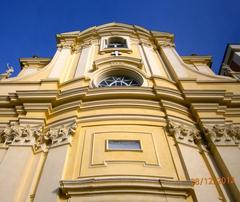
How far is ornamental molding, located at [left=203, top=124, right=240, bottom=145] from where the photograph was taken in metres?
11.1

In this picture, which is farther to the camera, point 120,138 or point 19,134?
point 19,134

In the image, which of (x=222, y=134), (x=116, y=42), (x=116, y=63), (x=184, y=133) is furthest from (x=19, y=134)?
(x=116, y=42)

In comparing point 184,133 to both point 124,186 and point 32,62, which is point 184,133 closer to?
point 124,186

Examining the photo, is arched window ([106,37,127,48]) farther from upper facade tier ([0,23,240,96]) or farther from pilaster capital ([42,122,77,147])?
pilaster capital ([42,122,77,147])

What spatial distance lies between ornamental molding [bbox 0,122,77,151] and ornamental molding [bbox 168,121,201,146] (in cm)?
362

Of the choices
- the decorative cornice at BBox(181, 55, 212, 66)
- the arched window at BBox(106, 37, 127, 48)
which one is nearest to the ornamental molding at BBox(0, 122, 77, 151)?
the arched window at BBox(106, 37, 127, 48)

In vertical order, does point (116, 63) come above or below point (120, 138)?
above

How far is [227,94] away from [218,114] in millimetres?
1314

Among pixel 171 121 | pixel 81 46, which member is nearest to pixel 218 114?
pixel 171 121

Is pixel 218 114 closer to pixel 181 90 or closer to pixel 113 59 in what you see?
pixel 181 90

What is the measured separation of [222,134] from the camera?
11.4 m

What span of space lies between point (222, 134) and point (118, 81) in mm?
6514

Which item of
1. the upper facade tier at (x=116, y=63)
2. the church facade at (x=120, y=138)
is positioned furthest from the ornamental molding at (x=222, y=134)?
the upper facade tier at (x=116, y=63)

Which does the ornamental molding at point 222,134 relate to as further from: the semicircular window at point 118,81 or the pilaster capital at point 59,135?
the semicircular window at point 118,81
